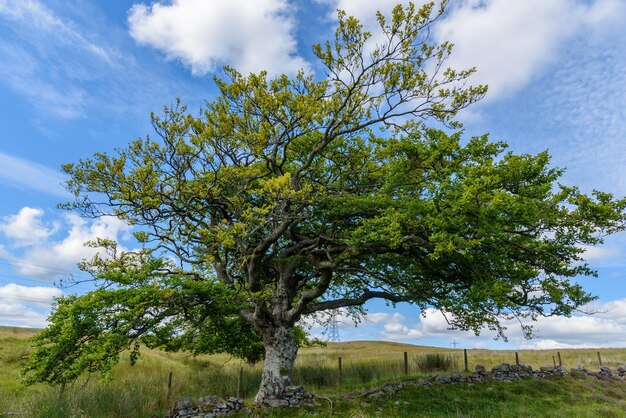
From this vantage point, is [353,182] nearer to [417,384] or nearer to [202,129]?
[202,129]

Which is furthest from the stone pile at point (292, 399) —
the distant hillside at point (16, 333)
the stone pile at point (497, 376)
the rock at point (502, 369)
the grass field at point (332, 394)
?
the distant hillside at point (16, 333)

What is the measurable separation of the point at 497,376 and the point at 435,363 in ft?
14.7

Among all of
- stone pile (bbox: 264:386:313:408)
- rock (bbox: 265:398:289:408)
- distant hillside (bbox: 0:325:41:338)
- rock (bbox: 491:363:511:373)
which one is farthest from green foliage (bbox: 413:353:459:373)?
distant hillside (bbox: 0:325:41:338)

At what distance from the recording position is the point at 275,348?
1670cm

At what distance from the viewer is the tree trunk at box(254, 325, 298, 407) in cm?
1505

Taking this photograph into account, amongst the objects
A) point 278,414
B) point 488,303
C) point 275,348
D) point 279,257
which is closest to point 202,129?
point 279,257

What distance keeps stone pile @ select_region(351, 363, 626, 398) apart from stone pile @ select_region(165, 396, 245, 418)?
4998 millimetres

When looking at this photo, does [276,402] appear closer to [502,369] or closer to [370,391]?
[370,391]

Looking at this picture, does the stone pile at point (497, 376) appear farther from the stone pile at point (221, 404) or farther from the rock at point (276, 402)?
the rock at point (276, 402)

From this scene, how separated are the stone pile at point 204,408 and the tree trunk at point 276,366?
128 cm

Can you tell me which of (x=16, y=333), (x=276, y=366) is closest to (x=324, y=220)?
(x=276, y=366)

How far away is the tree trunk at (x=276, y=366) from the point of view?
Result: 592 inches

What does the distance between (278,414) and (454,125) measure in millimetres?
12858

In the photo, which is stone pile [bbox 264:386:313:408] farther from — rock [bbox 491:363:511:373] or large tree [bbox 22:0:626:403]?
rock [bbox 491:363:511:373]
